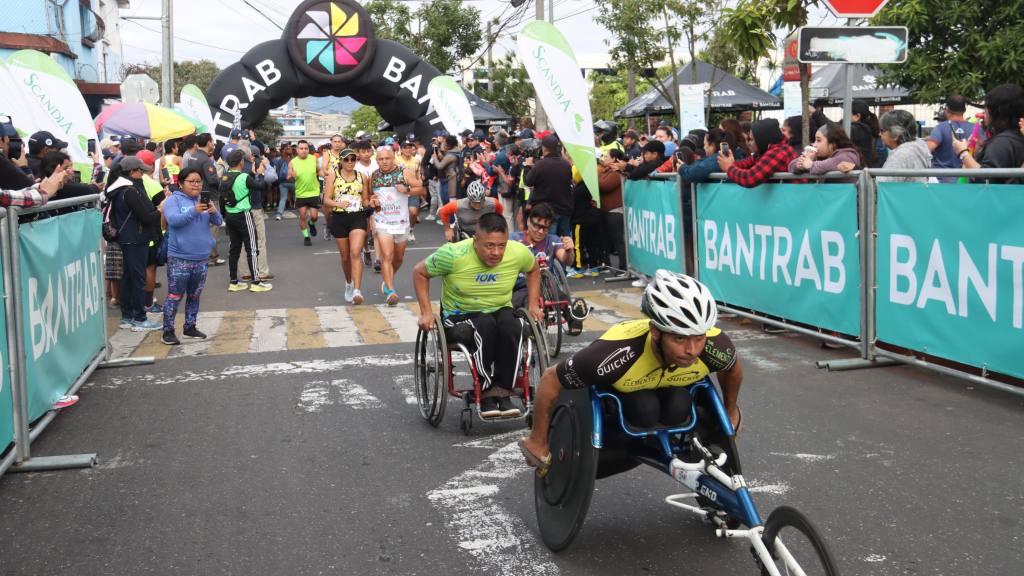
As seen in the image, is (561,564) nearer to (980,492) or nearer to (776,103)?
(980,492)

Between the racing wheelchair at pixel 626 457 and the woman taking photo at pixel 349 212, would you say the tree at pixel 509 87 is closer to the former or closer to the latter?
the woman taking photo at pixel 349 212

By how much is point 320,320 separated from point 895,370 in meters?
6.31

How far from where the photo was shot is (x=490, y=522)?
16.6 ft

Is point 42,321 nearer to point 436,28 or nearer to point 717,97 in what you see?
point 717,97

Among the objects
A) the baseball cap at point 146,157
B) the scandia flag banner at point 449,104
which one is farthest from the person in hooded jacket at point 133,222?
the scandia flag banner at point 449,104

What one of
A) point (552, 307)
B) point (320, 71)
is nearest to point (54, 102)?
point (552, 307)

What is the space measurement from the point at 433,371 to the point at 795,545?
12.3ft

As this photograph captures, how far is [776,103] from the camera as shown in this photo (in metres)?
25.8

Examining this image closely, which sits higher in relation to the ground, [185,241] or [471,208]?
[471,208]

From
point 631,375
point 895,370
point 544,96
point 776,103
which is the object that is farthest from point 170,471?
point 776,103

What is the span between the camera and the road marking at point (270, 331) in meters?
10.0

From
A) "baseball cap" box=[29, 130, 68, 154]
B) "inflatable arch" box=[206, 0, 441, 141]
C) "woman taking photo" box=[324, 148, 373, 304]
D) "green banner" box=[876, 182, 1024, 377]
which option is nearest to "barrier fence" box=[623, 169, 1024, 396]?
"green banner" box=[876, 182, 1024, 377]

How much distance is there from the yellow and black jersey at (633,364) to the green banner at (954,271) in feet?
11.4

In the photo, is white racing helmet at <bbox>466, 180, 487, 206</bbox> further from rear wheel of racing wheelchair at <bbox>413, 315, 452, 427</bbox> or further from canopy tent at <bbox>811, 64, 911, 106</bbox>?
canopy tent at <bbox>811, 64, 911, 106</bbox>
